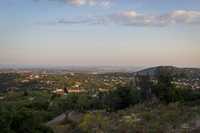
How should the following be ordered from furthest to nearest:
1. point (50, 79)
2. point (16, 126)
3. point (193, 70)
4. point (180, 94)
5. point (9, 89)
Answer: point (50, 79)
point (193, 70)
point (9, 89)
point (180, 94)
point (16, 126)

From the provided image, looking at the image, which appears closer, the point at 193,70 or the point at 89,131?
the point at 89,131

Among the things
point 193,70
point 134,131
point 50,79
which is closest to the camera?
point 134,131

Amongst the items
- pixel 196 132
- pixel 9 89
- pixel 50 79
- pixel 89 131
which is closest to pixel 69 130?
pixel 89 131

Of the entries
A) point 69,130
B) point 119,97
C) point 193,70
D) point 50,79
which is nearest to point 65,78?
point 50,79

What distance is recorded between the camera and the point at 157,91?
26.5 metres

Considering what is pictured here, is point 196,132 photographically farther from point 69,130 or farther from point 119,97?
point 119,97

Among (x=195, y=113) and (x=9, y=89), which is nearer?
(x=195, y=113)

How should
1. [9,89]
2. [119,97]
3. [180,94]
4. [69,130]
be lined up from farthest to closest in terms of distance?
[9,89] < [119,97] < [180,94] < [69,130]

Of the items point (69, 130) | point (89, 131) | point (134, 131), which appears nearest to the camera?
point (134, 131)

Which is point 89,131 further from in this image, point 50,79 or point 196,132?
point 50,79

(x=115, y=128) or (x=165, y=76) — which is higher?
(x=165, y=76)

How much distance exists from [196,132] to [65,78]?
70.6 meters

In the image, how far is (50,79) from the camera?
7881 centimetres

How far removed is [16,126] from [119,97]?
18.8m
